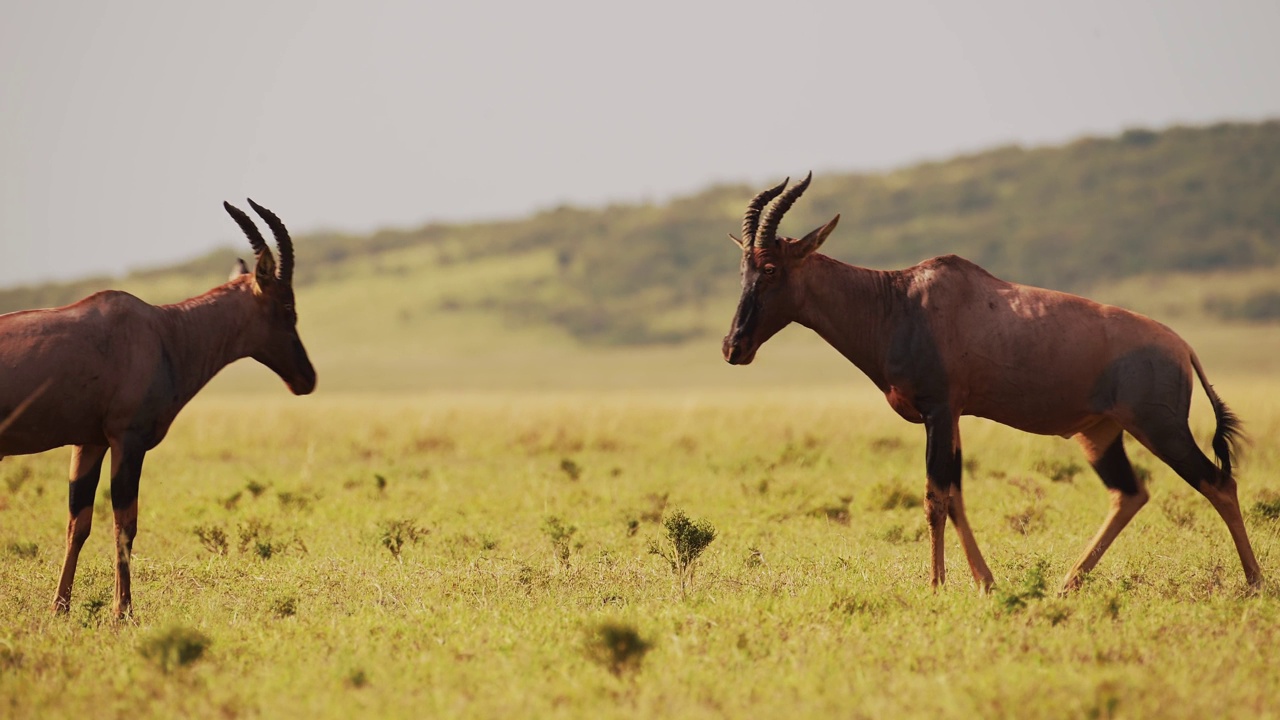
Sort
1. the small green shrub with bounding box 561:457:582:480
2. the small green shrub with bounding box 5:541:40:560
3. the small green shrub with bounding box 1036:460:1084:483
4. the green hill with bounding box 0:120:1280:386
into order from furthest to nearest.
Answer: the green hill with bounding box 0:120:1280:386 < the small green shrub with bounding box 561:457:582:480 < the small green shrub with bounding box 1036:460:1084:483 < the small green shrub with bounding box 5:541:40:560

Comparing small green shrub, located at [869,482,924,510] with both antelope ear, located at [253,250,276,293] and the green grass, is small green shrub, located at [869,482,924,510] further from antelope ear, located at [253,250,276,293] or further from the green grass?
antelope ear, located at [253,250,276,293]

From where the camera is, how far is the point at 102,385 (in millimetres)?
8969

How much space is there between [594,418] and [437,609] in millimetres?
15869

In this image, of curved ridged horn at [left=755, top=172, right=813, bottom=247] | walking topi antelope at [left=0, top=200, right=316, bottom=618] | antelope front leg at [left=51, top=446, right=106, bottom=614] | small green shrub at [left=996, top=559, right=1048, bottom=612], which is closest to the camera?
small green shrub at [left=996, top=559, right=1048, bottom=612]

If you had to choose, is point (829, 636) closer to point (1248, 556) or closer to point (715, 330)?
point (1248, 556)

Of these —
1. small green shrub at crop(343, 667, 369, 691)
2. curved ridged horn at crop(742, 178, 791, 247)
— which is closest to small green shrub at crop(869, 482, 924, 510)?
curved ridged horn at crop(742, 178, 791, 247)

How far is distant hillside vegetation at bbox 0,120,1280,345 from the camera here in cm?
9950

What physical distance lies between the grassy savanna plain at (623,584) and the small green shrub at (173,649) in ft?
0.08

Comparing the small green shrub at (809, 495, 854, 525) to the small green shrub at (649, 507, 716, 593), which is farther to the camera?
the small green shrub at (809, 495, 854, 525)

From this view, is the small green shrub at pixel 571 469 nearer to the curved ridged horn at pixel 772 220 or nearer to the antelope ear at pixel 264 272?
the antelope ear at pixel 264 272

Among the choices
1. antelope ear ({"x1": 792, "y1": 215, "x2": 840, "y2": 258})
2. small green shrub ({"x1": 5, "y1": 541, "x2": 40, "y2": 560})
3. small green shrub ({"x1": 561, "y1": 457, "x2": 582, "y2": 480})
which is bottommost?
small green shrub ({"x1": 5, "y1": 541, "x2": 40, "y2": 560})

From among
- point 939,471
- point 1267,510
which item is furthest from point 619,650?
point 1267,510

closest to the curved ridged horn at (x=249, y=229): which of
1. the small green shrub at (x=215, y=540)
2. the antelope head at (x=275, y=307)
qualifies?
the antelope head at (x=275, y=307)

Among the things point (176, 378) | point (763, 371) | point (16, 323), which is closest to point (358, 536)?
point (176, 378)
